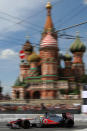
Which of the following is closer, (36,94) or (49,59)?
(49,59)

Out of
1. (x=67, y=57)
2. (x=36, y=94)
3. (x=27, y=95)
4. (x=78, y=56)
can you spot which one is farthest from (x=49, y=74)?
(x=67, y=57)

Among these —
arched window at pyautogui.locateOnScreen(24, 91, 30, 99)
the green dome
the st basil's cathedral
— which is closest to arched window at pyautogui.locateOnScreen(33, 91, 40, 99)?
the st basil's cathedral

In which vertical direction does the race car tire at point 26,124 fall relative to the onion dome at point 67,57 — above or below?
below

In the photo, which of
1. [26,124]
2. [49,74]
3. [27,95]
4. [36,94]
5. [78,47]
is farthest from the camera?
[78,47]

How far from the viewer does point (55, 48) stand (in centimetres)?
5684

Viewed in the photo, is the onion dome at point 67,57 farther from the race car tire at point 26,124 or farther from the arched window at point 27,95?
the race car tire at point 26,124

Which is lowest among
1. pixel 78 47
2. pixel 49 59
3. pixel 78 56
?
pixel 49 59

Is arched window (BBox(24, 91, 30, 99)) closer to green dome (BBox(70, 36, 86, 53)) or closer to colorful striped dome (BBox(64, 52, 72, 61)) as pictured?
colorful striped dome (BBox(64, 52, 72, 61))

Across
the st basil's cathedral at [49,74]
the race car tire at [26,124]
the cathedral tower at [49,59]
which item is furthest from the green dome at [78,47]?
the race car tire at [26,124]

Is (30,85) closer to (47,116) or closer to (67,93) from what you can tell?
(67,93)

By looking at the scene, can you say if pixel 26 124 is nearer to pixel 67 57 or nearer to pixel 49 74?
pixel 49 74

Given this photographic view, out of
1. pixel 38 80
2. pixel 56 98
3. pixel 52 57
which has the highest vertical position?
pixel 52 57

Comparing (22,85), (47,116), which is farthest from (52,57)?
(47,116)

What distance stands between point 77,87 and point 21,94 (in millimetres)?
14064
